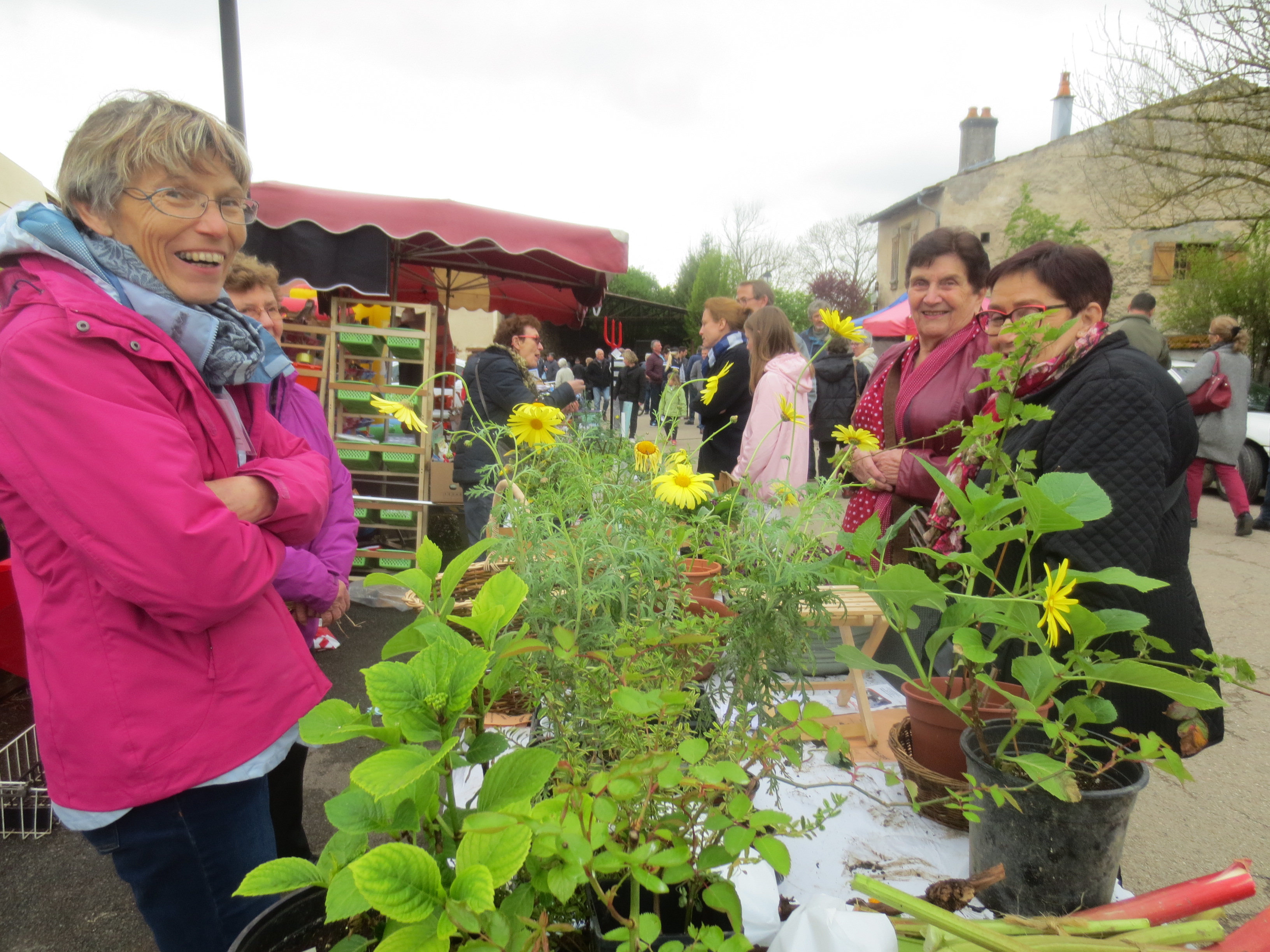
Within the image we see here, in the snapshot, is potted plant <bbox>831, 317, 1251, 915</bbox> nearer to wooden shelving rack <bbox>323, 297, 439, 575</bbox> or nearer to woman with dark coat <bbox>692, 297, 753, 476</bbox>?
woman with dark coat <bbox>692, 297, 753, 476</bbox>

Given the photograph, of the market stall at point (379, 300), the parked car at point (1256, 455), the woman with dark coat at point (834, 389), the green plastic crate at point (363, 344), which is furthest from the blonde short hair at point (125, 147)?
the parked car at point (1256, 455)

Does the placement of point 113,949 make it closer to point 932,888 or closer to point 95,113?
point 95,113

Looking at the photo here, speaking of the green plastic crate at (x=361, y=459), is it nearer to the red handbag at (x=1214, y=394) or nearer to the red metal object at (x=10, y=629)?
the red metal object at (x=10, y=629)

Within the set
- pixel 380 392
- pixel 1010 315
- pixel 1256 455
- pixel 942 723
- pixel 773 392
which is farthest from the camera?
pixel 1256 455

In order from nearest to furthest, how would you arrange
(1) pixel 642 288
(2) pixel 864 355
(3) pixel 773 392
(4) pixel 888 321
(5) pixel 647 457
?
1. (5) pixel 647 457
2. (3) pixel 773 392
3. (2) pixel 864 355
4. (4) pixel 888 321
5. (1) pixel 642 288

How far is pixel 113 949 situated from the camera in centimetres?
205

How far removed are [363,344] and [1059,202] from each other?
22412 mm

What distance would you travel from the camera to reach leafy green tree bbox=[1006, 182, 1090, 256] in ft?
60.8

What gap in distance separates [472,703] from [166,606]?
0.52 meters

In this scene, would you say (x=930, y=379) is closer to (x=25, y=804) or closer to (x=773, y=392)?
(x=773, y=392)

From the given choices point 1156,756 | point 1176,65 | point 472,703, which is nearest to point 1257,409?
point 1176,65

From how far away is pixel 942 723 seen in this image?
1182 mm

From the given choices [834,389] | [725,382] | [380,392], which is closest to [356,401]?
[380,392]

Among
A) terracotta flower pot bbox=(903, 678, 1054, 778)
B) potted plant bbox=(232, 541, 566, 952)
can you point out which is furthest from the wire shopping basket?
terracotta flower pot bbox=(903, 678, 1054, 778)
